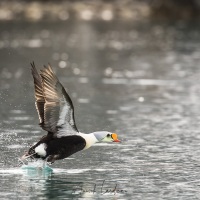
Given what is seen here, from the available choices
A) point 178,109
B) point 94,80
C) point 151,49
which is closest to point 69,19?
point 151,49

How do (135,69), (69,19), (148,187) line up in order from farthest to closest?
(69,19)
(135,69)
(148,187)

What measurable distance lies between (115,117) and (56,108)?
6.61 meters

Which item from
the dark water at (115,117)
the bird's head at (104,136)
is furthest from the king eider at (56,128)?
the dark water at (115,117)

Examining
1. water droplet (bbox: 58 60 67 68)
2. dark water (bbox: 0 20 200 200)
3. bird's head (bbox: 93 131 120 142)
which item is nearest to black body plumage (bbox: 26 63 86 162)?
bird's head (bbox: 93 131 120 142)

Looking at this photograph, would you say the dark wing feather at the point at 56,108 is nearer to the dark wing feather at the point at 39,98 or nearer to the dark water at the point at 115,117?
the dark wing feather at the point at 39,98

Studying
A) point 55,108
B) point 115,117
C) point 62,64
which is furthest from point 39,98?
point 62,64

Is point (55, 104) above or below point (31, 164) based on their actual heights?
above

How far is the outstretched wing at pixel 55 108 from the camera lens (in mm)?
12109

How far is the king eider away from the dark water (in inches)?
14.8

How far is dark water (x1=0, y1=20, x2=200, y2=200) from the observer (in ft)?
38.5

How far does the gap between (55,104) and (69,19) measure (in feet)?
176

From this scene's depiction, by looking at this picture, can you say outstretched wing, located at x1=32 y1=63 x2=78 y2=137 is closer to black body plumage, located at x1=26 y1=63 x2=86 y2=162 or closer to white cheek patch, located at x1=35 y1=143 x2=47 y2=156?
black body plumage, located at x1=26 y1=63 x2=86 y2=162

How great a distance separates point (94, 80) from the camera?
25938mm

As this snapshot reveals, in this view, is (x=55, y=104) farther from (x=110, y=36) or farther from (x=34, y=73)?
(x=110, y=36)
